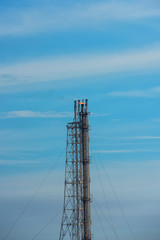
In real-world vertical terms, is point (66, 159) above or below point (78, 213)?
above

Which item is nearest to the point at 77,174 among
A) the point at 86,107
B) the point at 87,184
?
the point at 87,184

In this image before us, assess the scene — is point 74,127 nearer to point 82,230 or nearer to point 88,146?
point 88,146

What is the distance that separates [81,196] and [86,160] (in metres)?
4.52

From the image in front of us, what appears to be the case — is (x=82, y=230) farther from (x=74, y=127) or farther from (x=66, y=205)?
(x=74, y=127)

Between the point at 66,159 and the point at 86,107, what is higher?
the point at 86,107

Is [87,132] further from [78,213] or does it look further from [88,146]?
[78,213]

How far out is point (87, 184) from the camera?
274ft

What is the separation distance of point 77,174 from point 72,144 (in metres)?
3.86

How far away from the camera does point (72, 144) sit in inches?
3376

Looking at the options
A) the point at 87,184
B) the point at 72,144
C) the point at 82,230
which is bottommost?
the point at 82,230

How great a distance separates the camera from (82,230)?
3292 inches

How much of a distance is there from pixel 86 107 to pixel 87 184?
9.58m

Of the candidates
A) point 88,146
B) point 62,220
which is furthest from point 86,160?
point 62,220

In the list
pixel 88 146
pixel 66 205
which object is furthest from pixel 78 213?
pixel 88 146
